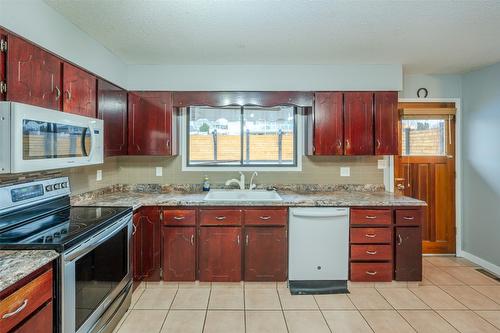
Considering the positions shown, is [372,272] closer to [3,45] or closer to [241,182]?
[241,182]

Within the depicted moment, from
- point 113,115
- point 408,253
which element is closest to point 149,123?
point 113,115

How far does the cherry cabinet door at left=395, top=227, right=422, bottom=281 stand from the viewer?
120 inches

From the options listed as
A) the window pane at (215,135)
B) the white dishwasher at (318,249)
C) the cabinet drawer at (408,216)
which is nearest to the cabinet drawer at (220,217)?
the white dishwasher at (318,249)

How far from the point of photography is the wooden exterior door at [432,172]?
156 inches

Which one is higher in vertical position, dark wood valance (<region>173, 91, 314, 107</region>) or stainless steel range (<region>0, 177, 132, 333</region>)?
dark wood valance (<region>173, 91, 314, 107</region>)

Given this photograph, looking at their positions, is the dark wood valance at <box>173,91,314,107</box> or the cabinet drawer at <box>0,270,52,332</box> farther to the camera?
the dark wood valance at <box>173,91,314,107</box>

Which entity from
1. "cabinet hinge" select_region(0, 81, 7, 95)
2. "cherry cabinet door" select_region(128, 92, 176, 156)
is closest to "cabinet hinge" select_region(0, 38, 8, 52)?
"cabinet hinge" select_region(0, 81, 7, 95)

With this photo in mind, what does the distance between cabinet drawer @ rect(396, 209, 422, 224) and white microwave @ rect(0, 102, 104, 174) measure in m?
2.77

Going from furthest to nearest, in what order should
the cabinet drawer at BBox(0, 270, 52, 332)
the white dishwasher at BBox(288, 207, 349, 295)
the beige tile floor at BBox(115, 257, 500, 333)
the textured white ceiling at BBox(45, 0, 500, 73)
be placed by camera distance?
the white dishwasher at BBox(288, 207, 349, 295) < the beige tile floor at BBox(115, 257, 500, 333) < the textured white ceiling at BBox(45, 0, 500, 73) < the cabinet drawer at BBox(0, 270, 52, 332)

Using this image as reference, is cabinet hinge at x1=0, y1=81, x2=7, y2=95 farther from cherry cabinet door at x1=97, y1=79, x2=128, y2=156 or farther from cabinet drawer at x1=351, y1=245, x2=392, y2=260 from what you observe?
cabinet drawer at x1=351, y1=245, x2=392, y2=260

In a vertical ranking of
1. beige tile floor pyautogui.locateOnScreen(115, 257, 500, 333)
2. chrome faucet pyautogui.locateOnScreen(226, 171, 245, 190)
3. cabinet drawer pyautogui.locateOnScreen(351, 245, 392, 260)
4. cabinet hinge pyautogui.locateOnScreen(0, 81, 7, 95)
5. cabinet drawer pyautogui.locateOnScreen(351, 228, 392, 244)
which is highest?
cabinet hinge pyautogui.locateOnScreen(0, 81, 7, 95)

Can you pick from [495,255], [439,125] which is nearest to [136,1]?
[439,125]

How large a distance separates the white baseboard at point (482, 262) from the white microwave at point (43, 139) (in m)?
4.27

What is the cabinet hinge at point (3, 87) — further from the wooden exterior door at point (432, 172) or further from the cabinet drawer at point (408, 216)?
the wooden exterior door at point (432, 172)
